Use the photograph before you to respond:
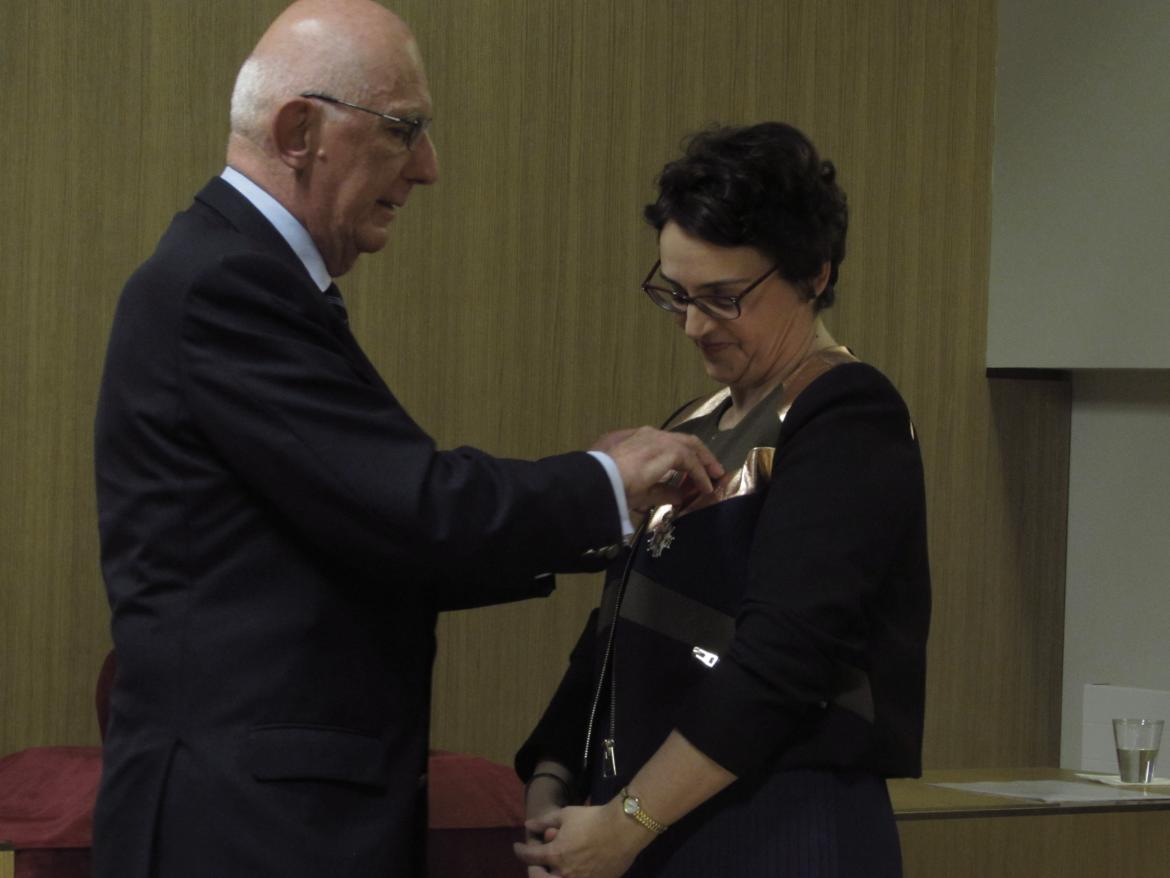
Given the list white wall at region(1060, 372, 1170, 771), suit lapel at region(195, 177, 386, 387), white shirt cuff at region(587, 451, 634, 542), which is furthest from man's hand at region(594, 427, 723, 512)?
white wall at region(1060, 372, 1170, 771)

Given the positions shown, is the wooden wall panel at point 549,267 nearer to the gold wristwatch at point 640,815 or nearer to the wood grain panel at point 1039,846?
the wood grain panel at point 1039,846

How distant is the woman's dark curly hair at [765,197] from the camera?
1.75 m

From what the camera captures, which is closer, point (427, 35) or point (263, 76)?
point (263, 76)

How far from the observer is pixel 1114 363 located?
4.02 metres

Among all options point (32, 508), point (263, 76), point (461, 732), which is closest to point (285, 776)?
point (263, 76)

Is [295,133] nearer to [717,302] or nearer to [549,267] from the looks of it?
[717,302]

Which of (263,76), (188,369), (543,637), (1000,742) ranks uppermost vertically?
(263,76)

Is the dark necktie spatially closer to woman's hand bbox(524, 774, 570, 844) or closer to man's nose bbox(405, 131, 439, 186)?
man's nose bbox(405, 131, 439, 186)

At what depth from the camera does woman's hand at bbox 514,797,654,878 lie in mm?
1620

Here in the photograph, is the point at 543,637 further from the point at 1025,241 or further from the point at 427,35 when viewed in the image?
the point at 1025,241

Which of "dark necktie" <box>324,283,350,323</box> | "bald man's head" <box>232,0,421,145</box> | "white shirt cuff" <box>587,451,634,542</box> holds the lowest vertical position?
"white shirt cuff" <box>587,451,634,542</box>

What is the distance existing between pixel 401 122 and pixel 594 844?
31.4 inches

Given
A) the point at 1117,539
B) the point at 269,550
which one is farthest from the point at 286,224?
the point at 1117,539

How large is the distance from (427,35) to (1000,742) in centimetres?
247
